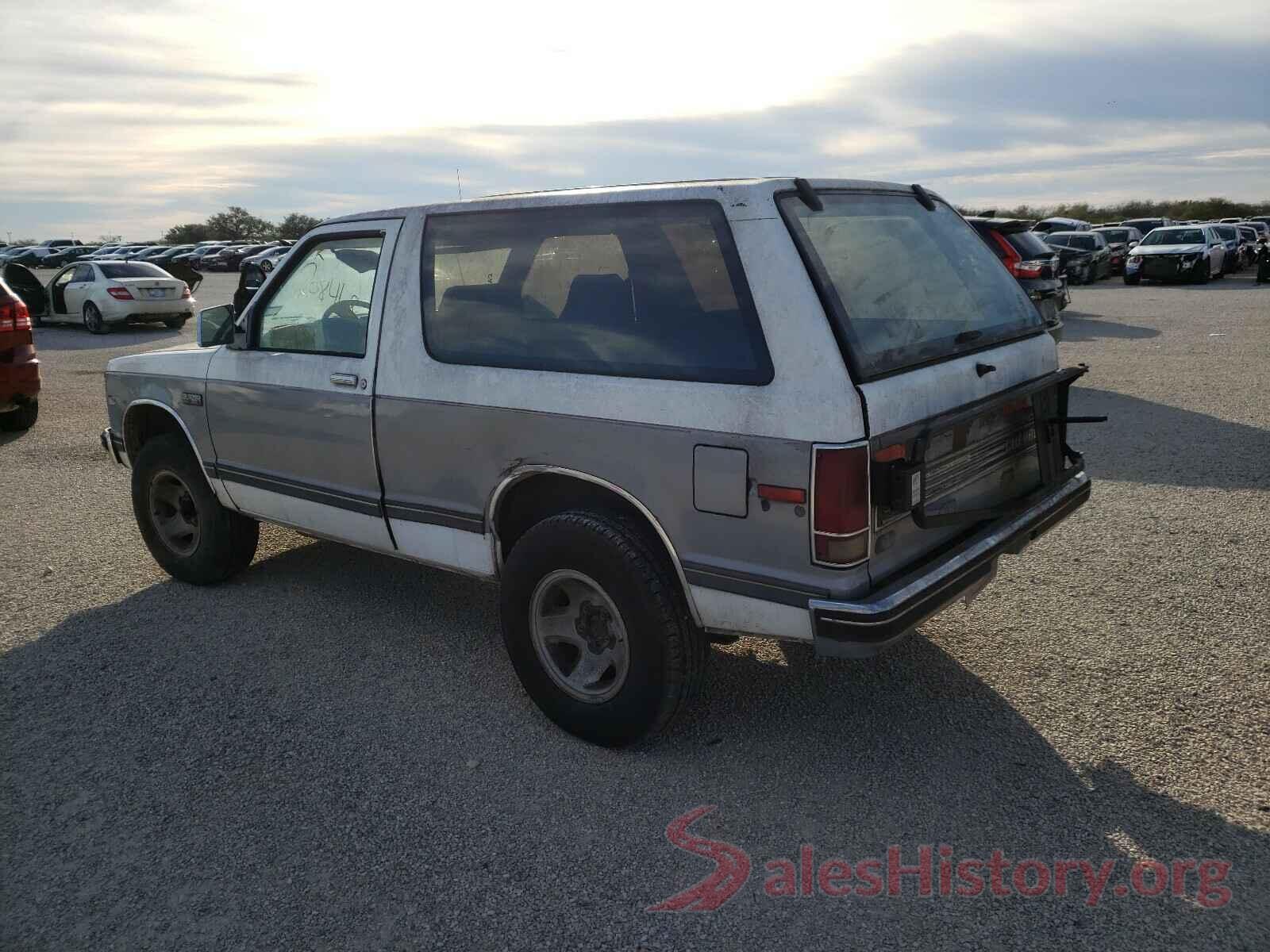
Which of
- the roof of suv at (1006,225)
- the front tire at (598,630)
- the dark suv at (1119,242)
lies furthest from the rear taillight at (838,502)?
the dark suv at (1119,242)

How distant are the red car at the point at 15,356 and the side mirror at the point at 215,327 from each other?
520cm

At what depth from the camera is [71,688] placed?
4160 millimetres

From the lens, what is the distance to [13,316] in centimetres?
888

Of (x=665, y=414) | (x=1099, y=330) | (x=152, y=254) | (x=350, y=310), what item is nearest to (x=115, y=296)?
(x=350, y=310)

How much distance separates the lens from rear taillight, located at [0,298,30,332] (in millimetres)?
8805

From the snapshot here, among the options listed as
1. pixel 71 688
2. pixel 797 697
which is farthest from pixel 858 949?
pixel 71 688

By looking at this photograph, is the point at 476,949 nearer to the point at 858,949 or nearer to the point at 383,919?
the point at 383,919

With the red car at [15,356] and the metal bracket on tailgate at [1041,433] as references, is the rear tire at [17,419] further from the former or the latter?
the metal bracket on tailgate at [1041,433]

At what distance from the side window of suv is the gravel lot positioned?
4.51 feet

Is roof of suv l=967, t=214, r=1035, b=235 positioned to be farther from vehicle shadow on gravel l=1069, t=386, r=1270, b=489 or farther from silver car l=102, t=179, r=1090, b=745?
silver car l=102, t=179, r=1090, b=745

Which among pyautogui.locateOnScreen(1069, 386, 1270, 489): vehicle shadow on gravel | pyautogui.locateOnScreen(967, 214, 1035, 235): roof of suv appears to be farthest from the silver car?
pyautogui.locateOnScreen(967, 214, 1035, 235): roof of suv

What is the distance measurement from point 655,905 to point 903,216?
2.64 metres

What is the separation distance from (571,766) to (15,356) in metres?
8.03

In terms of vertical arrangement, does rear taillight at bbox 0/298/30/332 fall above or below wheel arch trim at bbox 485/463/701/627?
above
